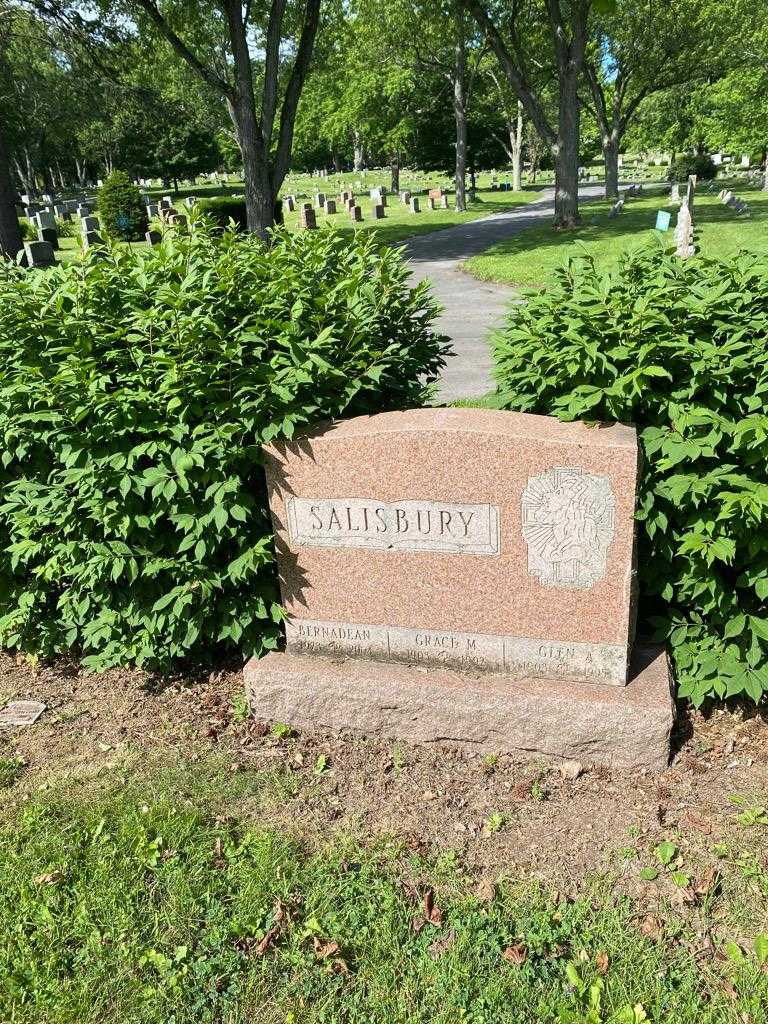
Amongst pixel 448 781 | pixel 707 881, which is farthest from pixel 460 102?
pixel 707 881

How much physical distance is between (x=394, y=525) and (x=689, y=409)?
1.37 metres

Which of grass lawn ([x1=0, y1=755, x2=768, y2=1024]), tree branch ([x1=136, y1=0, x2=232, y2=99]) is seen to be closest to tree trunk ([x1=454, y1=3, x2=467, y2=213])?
tree branch ([x1=136, y1=0, x2=232, y2=99])

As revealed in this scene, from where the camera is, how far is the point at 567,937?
2.76m

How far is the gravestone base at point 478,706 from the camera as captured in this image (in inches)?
136

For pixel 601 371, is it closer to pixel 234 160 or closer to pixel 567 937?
pixel 567 937

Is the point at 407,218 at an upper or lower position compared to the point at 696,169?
lower

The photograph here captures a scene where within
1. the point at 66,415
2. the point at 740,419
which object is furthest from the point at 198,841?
the point at 740,419

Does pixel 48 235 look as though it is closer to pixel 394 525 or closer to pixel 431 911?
pixel 394 525

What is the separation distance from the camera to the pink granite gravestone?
10.9 ft

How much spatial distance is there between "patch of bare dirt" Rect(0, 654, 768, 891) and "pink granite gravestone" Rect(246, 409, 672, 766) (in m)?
0.14

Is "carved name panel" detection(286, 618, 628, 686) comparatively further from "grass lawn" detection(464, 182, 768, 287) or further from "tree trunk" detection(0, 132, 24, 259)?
"tree trunk" detection(0, 132, 24, 259)

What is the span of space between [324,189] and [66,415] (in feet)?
205

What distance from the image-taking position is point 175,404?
3.43 m

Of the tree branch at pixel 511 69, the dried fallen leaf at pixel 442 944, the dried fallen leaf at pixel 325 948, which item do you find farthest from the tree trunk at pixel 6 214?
the dried fallen leaf at pixel 442 944
